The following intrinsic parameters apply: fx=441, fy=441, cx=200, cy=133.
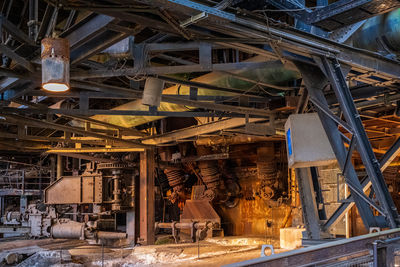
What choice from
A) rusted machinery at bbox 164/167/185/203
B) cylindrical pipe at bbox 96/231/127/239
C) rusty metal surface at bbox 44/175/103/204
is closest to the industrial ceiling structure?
A: rusty metal surface at bbox 44/175/103/204

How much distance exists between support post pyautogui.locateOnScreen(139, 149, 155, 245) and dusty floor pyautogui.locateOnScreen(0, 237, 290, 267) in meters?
1.60

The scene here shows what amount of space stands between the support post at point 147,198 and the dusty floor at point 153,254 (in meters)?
1.60

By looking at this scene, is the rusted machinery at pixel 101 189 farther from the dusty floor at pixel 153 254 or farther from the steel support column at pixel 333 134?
the steel support column at pixel 333 134

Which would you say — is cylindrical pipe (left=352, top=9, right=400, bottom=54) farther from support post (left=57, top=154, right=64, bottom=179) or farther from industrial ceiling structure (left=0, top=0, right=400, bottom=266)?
support post (left=57, top=154, right=64, bottom=179)

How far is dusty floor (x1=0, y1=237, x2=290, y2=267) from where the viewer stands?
1066 cm

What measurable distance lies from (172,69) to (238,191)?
420 inches

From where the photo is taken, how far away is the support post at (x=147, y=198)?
47.8 ft

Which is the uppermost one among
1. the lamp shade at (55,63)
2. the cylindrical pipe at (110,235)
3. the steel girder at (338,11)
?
the steel girder at (338,11)

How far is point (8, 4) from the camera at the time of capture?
6.68 metres

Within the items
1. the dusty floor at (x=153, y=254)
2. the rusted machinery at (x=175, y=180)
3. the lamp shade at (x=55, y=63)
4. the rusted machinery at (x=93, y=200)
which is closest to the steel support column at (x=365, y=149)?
the lamp shade at (x=55, y=63)

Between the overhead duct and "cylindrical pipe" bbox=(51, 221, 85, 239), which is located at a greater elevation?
the overhead duct

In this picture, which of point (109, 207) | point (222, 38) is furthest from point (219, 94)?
point (109, 207)

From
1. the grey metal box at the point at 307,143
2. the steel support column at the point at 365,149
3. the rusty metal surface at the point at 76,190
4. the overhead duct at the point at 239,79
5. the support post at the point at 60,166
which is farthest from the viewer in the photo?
the support post at the point at 60,166

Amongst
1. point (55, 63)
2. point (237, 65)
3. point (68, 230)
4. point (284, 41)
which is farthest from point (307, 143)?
point (68, 230)
